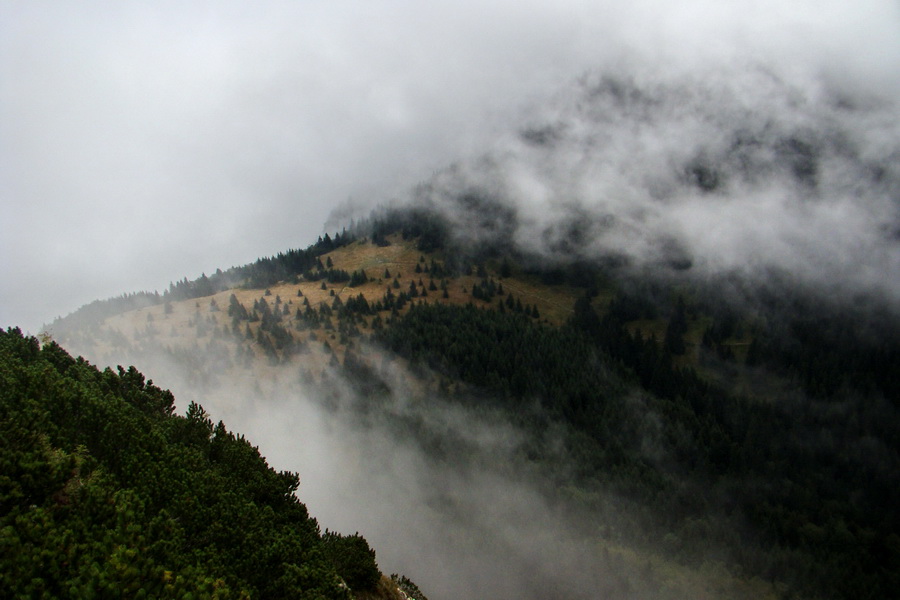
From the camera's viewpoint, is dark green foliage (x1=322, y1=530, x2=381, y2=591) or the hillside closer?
dark green foliage (x1=322, y1=530, x2=381, y2=591)

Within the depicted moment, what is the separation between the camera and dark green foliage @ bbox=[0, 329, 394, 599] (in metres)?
16.2

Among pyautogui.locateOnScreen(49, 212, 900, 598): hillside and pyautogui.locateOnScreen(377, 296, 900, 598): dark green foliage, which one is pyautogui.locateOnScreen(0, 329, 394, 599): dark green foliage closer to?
pyautogui.locateOnScreen(49, 212, 900, 598): hillside

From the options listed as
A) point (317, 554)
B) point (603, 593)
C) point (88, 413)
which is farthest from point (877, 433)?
point (88, 413)

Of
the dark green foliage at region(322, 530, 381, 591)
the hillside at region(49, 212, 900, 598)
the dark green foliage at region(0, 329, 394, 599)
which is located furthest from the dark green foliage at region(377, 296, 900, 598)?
the dark green foliage at region(0, 329, 394, 599)

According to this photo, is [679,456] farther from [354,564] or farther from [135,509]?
[135,509]

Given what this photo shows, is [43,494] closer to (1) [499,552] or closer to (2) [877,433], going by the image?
(1) [499,552]

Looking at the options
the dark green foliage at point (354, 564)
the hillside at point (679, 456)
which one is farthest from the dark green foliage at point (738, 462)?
the dark green foliage at point (354, 564)

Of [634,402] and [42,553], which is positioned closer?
[42,553]

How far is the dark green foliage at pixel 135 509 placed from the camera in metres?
16.2

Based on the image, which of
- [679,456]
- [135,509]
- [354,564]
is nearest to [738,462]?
[679,456]

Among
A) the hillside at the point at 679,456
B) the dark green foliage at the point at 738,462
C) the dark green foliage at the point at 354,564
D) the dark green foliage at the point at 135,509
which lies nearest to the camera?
the dark green foliage at the point at 135,509

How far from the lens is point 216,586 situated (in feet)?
66.5

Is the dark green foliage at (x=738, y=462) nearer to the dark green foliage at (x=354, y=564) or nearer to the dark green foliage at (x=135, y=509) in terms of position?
the dark green foliage at (x=354, y=564)

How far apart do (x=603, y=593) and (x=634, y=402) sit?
77794 mm
